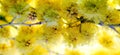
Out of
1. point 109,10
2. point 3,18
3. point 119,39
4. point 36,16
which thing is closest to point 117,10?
point 109,10

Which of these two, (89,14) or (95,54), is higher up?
(89,14)

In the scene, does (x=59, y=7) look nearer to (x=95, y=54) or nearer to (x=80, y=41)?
(x=80, y=41)

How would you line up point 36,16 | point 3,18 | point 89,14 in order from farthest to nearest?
point 3,18
point 36,16
point 89,14

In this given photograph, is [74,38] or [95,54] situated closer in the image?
[74,38]

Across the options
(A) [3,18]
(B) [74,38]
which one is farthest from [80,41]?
(A) [3,18]

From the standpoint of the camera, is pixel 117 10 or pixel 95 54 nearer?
pixel 117 10

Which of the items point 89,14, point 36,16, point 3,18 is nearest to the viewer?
point 89,14

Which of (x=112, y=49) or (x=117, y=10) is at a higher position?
(x=117, y=10)

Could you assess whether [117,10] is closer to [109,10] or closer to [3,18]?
[109,10]

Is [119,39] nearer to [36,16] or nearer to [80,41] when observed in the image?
[80,41]
